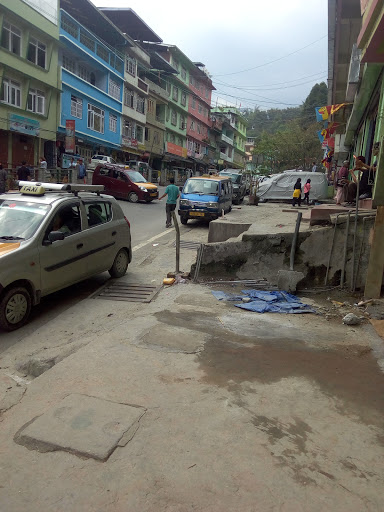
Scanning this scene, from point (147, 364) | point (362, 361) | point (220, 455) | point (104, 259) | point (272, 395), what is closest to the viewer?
point (220, 455)

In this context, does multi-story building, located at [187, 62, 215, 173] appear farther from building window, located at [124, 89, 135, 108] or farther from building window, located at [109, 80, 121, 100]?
building window, located at [109, 80, 121, 100]

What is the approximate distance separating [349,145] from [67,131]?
17554mm

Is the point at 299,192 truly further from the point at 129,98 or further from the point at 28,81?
the point at 129,98

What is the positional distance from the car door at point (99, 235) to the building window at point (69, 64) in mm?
25030

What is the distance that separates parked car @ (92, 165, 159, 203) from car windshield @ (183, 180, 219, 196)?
5.51m

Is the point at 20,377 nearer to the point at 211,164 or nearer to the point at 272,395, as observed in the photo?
the point at 272,395


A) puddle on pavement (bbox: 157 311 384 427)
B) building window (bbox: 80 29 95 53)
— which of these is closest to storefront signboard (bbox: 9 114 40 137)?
building window (bbox: 80 29 95 53)

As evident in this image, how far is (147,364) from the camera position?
380 cm

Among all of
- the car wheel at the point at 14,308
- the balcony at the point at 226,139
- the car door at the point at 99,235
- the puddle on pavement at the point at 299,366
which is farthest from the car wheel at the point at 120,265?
the balcony at the point at 226,139

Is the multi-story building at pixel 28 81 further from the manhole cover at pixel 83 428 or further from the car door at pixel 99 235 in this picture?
the manhole cover at pixel 83 428

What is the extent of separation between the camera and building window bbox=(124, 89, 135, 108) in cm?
3589

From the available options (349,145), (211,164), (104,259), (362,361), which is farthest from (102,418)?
(211,164)

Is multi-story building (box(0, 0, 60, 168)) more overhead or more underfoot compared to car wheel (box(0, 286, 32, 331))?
more overhead

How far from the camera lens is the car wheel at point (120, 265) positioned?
301 inches
